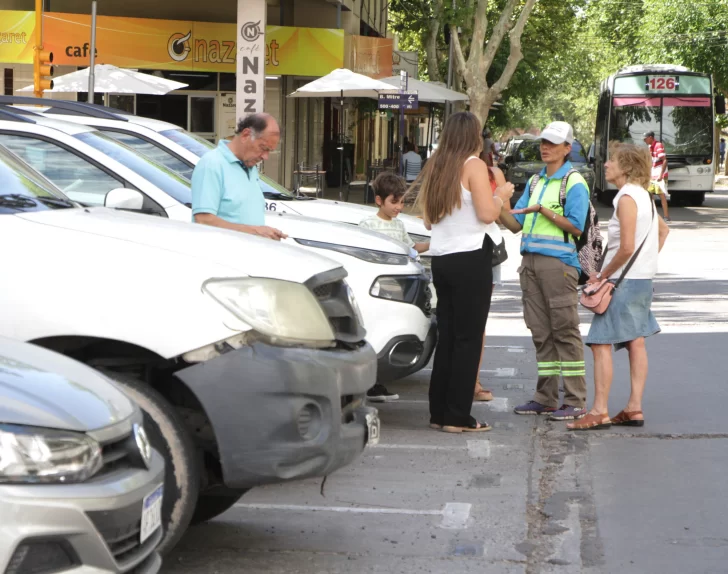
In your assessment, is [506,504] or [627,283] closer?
[506,504]

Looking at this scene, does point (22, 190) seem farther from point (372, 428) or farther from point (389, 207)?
point (389, 207)

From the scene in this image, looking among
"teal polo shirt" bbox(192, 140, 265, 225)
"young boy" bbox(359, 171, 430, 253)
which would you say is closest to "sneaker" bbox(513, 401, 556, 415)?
"young boy" bbox(359, 171, 430, 253)

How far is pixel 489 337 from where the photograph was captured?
11281mm

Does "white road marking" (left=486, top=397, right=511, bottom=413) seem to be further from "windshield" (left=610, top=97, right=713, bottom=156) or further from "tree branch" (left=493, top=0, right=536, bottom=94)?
"windshield" (left=610, top=97, right=713, bottom=156)

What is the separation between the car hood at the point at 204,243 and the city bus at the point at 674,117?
29063 mm

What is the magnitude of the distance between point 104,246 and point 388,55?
27.4m

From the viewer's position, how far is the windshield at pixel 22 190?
4844 millimetres

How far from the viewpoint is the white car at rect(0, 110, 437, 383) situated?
23.9 feet

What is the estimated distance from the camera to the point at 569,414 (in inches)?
308

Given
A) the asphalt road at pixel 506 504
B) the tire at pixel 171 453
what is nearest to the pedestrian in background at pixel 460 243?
the asphalt road at pixel 506 504

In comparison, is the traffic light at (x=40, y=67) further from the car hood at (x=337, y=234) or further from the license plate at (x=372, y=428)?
the license plate at (x=372, y=428)

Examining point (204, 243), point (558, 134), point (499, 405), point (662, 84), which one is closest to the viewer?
point (204, 243)

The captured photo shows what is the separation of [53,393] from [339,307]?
1.67 m

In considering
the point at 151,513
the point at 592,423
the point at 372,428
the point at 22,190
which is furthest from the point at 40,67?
the point at 151,513
